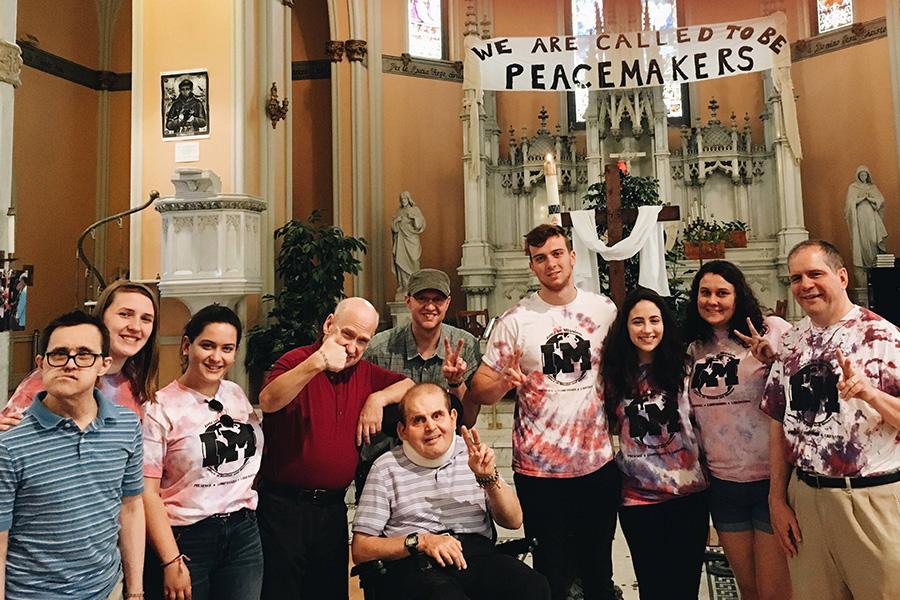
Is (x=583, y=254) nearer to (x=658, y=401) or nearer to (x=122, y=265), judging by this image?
(x=658, y=401)

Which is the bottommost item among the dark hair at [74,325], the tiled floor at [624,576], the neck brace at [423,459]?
the tiled floor at [624,576]

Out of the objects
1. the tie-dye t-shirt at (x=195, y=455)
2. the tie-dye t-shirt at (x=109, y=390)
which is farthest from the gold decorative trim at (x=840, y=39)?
the tie-dye t-shirt at (x=109, y=390)

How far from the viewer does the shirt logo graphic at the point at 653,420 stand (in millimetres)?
2027

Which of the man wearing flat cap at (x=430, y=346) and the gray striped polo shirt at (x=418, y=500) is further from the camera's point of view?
the man wearing flat cap at (x=430, y=346)

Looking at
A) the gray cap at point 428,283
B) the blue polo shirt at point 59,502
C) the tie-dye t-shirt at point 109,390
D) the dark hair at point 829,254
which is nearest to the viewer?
the blue polo shirt at point 59,502

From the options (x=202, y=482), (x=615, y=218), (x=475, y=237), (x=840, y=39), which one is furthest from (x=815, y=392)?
(x=840, y=39)

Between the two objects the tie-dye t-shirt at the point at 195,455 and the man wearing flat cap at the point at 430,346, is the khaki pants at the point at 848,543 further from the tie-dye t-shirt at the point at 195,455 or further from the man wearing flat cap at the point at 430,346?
the tie-dye t-shirt at the point at 195,455

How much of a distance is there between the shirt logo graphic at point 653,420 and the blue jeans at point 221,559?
118 cm

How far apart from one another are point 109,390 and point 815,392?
6.35ft

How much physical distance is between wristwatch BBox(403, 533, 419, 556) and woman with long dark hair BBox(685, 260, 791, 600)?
3.10ft

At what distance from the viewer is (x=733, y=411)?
2041 millimetres

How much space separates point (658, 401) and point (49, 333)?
1666 mm

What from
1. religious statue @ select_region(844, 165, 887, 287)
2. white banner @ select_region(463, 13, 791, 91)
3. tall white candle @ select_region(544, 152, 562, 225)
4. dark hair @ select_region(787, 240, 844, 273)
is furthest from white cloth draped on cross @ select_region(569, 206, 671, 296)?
religious statue @ select_region(844, 165, 887, 287)

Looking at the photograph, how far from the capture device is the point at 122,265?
29.3 feet
